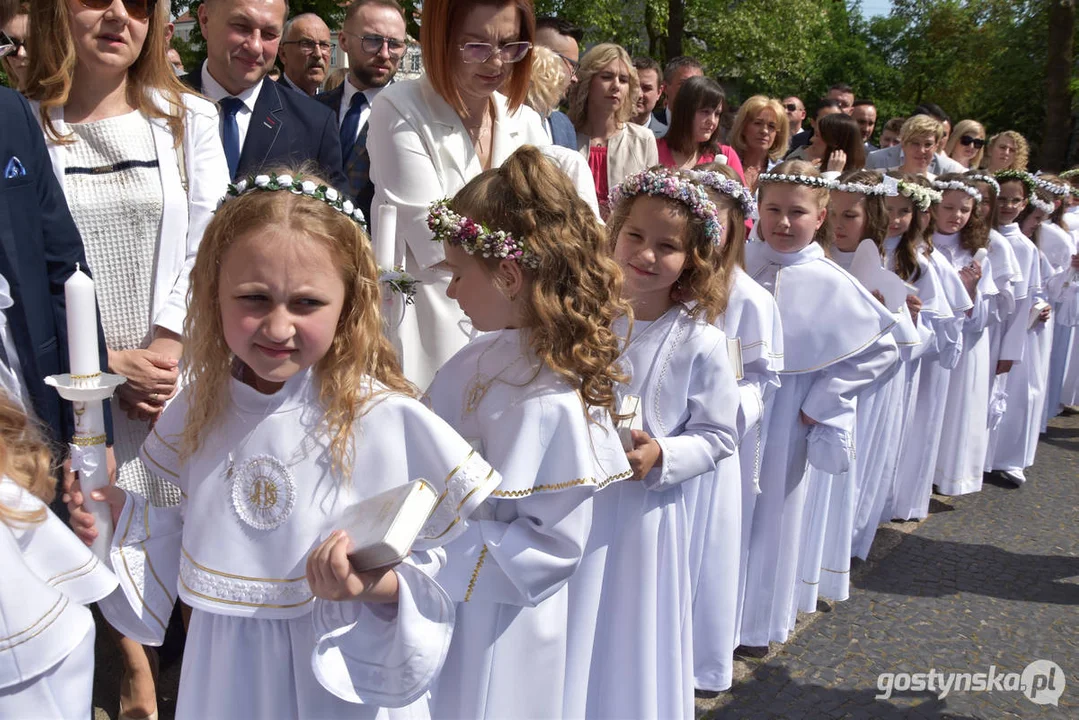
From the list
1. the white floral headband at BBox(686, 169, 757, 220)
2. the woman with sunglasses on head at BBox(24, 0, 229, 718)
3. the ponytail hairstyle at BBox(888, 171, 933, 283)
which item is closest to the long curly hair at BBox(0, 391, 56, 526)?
the woman with sunglasses on head at BBox(24, 0, 229, 718)

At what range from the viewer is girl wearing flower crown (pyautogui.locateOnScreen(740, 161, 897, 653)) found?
4305mm

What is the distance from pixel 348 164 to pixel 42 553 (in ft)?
9.18

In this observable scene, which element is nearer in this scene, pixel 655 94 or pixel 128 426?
pixel 128 426

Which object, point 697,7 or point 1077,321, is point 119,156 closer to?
point 1077,321

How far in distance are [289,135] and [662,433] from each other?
5.97 ft

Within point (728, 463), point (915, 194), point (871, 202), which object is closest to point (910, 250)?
point (915, 194)

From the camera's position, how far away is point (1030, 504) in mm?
6910

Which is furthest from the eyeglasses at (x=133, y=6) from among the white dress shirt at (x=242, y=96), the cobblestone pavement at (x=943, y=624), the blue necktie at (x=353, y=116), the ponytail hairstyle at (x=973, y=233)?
the ponytail hairstyle at (x=973, y=233)

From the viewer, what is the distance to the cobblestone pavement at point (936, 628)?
3945 mm

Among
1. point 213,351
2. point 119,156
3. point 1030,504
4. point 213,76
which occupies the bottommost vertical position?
point 1030,504

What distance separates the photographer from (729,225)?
357 cm

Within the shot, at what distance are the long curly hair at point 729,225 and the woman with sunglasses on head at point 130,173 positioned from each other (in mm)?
1729

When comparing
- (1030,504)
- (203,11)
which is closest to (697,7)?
(1030,504)

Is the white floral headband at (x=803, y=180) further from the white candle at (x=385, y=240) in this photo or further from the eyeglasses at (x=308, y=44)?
the eyeglasses at (x=308, y=44)
